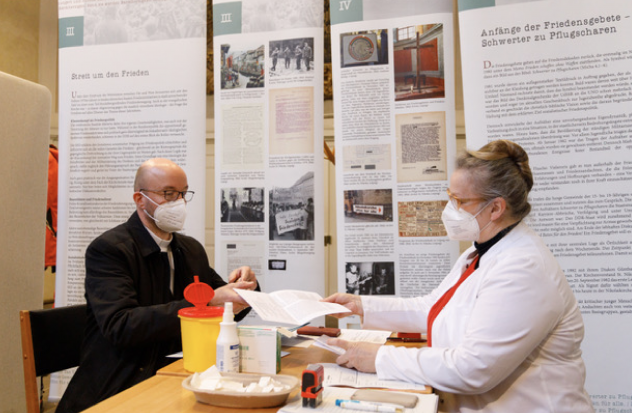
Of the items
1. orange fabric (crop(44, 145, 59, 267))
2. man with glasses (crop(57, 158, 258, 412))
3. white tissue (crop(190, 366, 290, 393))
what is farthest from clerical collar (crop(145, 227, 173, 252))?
orange fabric (crop(44, 145, 59, 267))

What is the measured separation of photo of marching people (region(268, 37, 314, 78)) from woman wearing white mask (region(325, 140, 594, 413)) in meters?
1.80

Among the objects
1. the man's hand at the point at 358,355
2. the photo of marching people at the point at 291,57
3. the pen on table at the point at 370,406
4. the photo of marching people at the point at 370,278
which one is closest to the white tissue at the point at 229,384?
the pen on table at the point at 370,406

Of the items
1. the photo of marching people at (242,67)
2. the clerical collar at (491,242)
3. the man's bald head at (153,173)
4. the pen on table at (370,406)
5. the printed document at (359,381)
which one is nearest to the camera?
the pen on table at (370,406)

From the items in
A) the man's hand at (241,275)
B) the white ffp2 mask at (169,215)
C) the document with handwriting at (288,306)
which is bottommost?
the document with handwriting at (288,306)

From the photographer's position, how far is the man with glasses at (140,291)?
1.86m

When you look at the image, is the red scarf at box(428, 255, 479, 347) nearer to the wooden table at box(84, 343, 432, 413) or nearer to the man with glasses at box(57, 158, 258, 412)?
the wooden table at box(84, 343, 432, 413)

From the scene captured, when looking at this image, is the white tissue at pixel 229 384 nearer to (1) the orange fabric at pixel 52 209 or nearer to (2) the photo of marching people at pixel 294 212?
(2) the photo of marching people at pixel 294 212

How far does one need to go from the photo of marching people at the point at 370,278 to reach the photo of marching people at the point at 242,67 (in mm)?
1367

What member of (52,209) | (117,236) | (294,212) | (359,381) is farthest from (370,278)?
(52,209)

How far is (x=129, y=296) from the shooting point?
77.5 inches

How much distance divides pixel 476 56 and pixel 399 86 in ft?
1.59

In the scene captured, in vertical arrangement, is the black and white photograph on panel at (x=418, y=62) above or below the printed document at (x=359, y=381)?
above

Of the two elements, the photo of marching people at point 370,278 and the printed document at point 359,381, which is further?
the photo of marching people at point 370,278

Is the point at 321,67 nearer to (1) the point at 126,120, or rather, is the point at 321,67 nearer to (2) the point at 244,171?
(2) the point at 244,171
